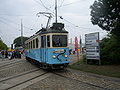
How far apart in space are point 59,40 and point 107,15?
3.75 m

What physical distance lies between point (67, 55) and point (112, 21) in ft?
12.9

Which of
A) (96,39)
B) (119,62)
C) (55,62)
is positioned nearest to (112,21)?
(96,39)

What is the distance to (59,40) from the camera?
13.0 metres

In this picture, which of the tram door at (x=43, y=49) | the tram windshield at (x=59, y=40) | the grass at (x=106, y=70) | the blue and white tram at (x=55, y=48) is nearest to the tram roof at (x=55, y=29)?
the blue and white tram at (x=55, y=48)

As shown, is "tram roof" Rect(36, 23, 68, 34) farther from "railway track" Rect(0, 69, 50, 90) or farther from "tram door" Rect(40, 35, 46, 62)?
"railway track" Rect(0, 69, 50, 90)

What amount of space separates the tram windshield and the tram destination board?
9.31 feet

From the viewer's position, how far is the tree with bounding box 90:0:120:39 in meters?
11.9

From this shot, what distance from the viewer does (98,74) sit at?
38.0ft

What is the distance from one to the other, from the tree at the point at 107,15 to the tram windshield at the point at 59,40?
2726 millimetres

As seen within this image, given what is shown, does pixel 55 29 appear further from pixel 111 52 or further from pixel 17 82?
pixel 17 82

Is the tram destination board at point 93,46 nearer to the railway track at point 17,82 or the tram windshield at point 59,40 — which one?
the tram windshield at point 59,40

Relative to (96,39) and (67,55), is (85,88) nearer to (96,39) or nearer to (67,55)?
(67,55)

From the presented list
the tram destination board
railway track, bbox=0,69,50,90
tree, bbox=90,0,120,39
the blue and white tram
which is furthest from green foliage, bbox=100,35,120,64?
railway track, bbox=0,69,50,90

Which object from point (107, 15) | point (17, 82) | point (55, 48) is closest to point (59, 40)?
point (55, 48)
